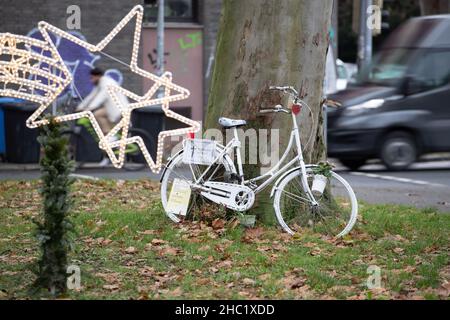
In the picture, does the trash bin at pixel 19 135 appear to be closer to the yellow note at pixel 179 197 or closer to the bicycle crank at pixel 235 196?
the yellow note at pixel 179 197

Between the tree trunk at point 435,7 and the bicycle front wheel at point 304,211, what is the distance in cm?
Result: 2041

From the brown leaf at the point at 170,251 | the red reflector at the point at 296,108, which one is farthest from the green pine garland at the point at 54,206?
the red reflector at the point at 296,108

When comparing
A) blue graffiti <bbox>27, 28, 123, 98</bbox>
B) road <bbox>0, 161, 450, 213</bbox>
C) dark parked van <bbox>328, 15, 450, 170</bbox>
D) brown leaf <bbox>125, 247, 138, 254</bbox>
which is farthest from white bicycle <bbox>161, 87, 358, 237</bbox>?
blue graffiti <bbox>27, 28, 123, 98</bbox>

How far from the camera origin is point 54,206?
6547 millimetres

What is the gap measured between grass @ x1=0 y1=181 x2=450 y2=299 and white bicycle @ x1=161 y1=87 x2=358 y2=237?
0.73 feet

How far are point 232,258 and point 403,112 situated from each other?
10.4 m

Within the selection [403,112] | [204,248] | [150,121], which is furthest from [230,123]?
[150,121]

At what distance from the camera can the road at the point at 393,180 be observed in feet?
43.5

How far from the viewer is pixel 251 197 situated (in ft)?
29.3

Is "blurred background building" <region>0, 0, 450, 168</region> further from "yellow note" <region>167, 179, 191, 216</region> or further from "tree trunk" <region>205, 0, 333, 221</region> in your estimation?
"yellow note" <region>167, 179, 191, 216</region>

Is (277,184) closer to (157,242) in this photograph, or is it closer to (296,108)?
(296,108)

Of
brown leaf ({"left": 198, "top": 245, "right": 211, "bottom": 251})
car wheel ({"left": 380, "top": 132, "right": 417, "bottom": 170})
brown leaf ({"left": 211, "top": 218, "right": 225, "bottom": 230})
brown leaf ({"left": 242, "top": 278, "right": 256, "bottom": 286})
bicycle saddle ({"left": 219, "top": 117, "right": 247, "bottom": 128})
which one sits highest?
bicycle saddle ({"left": 219, "top": 117, "right": 247, "bottom": 128})

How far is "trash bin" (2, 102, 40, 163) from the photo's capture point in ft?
60.2
